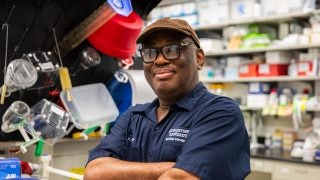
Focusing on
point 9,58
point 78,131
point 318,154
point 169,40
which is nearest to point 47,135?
point 78,131

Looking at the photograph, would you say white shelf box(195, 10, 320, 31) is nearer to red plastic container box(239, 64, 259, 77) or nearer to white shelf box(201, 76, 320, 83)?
red plastic container box(239, 64, 259, 77)

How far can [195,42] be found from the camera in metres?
1.47

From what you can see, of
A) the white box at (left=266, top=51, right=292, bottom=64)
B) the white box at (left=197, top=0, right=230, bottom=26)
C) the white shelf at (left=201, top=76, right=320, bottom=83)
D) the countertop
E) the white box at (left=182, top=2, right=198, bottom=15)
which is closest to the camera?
the countertop

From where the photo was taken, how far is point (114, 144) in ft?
5.06

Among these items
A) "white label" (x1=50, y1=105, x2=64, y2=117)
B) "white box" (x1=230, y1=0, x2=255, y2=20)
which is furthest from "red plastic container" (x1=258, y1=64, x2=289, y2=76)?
"white label" (x1=50, y1=105, x2=64, y2=117)

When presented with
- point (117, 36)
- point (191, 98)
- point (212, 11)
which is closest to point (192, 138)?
point (191, 98)

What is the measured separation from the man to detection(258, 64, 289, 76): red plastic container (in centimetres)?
273

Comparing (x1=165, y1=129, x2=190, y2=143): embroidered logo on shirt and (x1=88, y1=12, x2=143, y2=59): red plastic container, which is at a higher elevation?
(x1=88, y1=12, x2=143, y2=59): red plastic container

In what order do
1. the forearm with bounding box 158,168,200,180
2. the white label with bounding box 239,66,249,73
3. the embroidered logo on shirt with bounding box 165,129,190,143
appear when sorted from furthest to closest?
1. the white label with bounding box 239,66,249,73
2. the embroidered logo on shirt with bounding box 165,129,190,143
3. the forearm with bounding box 158,168,200,180

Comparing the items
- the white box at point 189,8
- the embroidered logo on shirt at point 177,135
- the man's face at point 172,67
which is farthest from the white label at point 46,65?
the white box at point 189,8

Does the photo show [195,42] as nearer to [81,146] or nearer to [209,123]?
[209,123]

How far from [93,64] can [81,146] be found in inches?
20.1

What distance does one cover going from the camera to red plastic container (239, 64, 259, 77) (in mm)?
4230

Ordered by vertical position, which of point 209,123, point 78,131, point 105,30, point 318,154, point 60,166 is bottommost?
point 318,154
